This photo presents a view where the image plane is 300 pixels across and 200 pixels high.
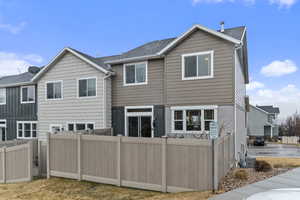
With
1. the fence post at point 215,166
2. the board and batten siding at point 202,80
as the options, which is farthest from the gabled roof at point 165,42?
the fence post at point 215,166

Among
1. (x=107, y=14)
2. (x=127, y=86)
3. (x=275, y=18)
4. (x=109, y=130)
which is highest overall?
(x=107, y=14)

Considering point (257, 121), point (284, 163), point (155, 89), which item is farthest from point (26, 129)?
point (257, 121)

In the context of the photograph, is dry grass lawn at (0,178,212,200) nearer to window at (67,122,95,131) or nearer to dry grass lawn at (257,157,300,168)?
window at (67,122,95,131)

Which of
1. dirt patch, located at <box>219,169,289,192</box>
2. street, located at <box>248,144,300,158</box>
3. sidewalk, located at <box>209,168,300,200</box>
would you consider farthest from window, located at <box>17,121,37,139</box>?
street, located at <box>248,144,300,158</box>

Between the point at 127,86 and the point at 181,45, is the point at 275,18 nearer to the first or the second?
the point at 181,45

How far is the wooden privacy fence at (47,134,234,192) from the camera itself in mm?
7418

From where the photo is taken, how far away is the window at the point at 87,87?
17.1 meters

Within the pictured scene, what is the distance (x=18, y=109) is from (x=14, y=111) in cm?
63

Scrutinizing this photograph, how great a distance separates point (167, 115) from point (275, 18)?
10.9m

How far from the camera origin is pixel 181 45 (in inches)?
559

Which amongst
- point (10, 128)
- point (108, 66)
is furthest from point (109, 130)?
point (10, 128)

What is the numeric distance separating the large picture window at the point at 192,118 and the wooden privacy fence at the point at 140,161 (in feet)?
14.6

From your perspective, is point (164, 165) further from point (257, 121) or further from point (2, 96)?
point (257, 121)

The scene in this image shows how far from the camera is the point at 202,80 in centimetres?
1354
